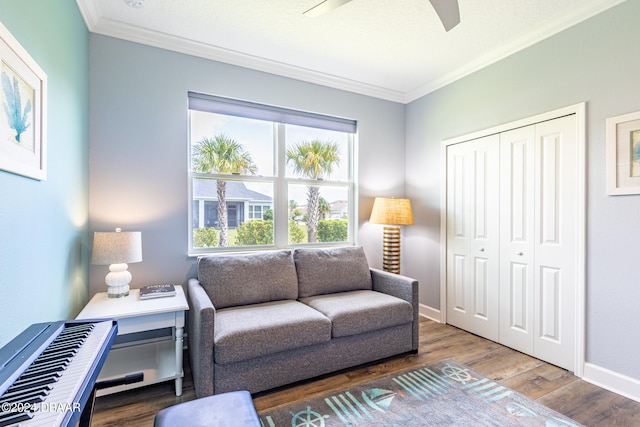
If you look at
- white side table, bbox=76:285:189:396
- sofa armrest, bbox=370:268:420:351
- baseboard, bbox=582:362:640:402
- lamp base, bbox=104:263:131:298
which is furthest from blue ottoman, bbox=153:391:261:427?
baseboard, bbox=582:362:640:402

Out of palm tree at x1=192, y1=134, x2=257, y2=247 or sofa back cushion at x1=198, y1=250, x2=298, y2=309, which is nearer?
sofa back cushion at x1=198, y1=250, x2=298, y2=309

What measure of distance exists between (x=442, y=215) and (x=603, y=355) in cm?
168

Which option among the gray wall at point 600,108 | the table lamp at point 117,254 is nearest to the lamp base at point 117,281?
the table lamp at point 117,254

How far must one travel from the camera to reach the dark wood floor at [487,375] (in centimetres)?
180

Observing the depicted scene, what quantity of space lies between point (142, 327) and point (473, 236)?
2.95m

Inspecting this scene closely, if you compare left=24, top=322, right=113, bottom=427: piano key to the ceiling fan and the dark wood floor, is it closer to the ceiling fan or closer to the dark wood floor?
the dark wood floor

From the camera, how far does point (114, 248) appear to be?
2088 mm

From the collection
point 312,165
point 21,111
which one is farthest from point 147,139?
point 312,165

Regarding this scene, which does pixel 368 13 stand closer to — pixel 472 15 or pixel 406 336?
pixel 472 15

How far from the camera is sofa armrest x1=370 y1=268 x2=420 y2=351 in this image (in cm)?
260

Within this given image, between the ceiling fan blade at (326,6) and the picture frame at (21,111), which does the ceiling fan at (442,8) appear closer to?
the ceiling fan blade at (326,6)

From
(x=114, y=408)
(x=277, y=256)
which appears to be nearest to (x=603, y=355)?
(x=277, y=256)

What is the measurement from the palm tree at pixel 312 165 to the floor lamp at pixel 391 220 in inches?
25.1

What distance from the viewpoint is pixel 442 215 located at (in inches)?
131
